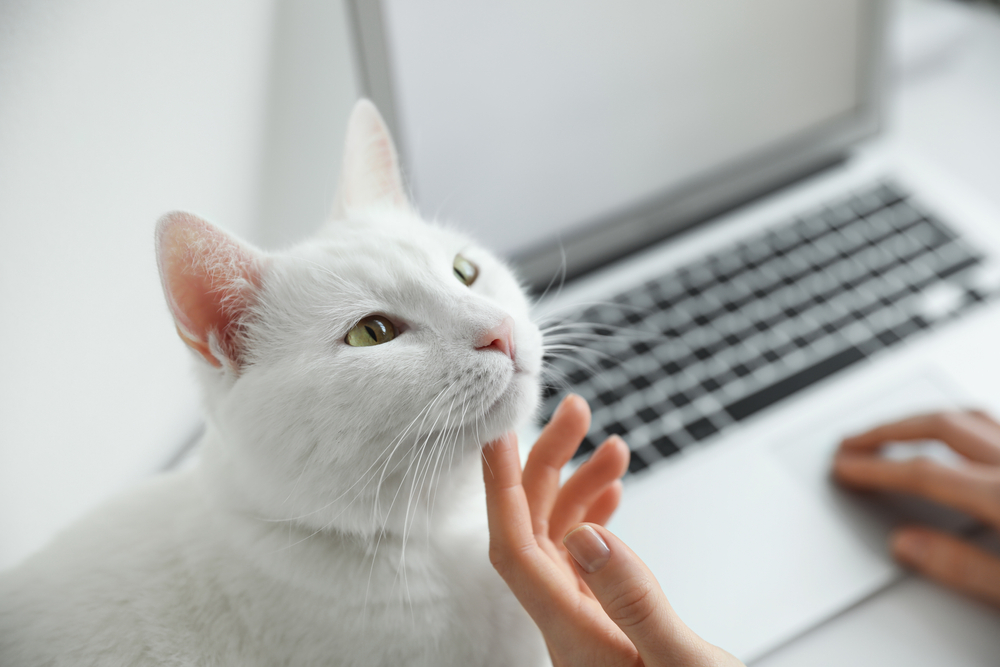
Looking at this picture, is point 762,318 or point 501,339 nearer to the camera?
point 501,339

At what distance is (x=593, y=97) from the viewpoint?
3.13 feet

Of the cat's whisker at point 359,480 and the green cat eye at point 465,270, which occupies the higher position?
the green cat eye at point 465,270

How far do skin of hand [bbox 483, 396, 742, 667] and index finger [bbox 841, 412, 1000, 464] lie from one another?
14.9 inches

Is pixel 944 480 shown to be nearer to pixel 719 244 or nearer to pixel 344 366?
pixel 719 244

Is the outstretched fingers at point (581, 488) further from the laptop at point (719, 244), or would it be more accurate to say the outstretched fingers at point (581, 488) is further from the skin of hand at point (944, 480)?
the skin of hand at point (944, 480)

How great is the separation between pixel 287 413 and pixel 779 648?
1.80 ft

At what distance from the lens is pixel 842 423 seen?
0.89 metres

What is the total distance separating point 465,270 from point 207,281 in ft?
0.69

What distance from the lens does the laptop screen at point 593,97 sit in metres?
0.86

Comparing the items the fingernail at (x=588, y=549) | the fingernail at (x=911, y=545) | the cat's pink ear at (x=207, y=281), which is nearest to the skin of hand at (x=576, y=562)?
the fingernail at (x=588, y=549)

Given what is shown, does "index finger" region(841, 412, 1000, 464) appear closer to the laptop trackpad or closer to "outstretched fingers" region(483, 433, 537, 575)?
the laptop trackpad

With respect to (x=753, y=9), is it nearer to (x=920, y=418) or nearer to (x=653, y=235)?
(x=653, y=235)

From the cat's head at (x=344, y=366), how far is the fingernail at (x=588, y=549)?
0.33ft

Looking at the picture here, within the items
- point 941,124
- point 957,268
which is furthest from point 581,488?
point 941,124
